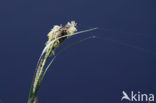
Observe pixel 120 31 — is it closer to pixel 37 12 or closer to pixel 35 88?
pixel 37 12

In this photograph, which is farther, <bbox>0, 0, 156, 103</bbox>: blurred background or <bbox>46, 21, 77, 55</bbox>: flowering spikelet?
<bbox>0, 0, 156, 103</bbox>: blurred background

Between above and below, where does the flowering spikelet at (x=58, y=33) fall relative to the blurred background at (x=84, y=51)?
below

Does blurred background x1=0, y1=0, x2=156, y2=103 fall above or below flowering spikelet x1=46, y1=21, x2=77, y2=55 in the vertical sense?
above

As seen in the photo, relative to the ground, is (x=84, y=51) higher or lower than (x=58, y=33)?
higher

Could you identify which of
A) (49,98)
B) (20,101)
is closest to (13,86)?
(20,101)

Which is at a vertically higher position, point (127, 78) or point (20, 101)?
point (127, 78)

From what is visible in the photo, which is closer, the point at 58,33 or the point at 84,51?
the point at 58,33

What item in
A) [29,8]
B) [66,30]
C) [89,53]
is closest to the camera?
[66,30]

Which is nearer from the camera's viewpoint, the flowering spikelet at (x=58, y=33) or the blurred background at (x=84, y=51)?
the flowering spikelet at (x=58, y=33)
